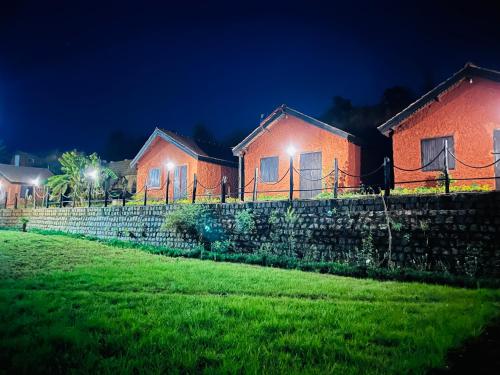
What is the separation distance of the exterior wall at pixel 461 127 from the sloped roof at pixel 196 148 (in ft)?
38.2

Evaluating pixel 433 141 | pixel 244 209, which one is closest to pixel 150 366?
pixel 244 209

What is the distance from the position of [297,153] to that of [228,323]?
12669 mm

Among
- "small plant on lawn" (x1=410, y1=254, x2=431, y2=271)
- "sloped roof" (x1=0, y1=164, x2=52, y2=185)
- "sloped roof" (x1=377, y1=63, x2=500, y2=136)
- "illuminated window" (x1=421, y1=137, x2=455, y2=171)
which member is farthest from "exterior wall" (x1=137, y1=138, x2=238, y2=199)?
"sloped roof" (x1=0, y1=164, x2=52, y2=185)

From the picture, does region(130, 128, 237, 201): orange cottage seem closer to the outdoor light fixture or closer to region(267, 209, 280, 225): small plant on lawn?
the outdoor light fixture

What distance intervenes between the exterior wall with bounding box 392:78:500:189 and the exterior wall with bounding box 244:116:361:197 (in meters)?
2.11

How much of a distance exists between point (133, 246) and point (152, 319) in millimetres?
10172

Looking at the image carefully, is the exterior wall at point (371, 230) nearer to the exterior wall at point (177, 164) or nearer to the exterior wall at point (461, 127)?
the exterior wall at point (461, 127)

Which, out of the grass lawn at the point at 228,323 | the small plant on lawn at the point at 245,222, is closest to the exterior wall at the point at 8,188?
the small plant on lawn at the point at 245,222

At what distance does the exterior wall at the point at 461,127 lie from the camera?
1168cm

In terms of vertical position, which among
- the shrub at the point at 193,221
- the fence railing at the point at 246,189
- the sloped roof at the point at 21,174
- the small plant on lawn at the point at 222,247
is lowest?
the small plant on lawn at the point at 222,247

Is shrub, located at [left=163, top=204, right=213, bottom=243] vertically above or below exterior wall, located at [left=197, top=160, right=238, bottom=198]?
below

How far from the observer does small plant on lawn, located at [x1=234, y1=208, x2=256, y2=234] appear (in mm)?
11344

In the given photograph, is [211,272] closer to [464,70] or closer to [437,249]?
[437,249]

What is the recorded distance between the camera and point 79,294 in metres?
5.78
